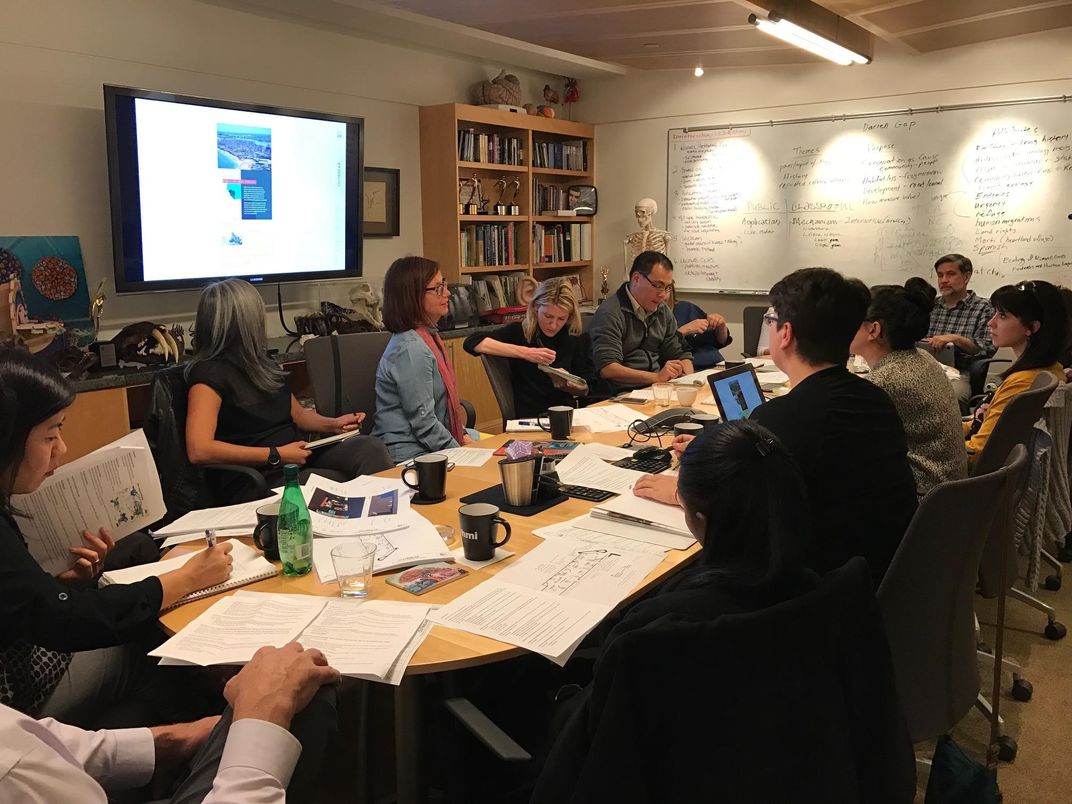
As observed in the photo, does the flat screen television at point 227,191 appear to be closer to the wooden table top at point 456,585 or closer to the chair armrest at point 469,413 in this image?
the chair armrest at point 469,413

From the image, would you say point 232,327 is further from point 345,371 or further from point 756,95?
point 756,95

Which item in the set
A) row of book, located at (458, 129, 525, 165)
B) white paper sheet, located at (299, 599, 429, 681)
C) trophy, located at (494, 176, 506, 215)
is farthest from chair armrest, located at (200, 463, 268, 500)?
trophy, located at (494, 176, 506, 215)

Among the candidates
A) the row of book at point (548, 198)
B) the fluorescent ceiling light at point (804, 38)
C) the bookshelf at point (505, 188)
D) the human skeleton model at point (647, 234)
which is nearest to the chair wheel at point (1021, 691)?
the fluorescent ceiling light at point (804, 38)

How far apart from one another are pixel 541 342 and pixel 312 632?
2.39m

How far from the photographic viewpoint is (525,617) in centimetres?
148

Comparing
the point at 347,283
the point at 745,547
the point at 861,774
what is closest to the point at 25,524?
the point at 745,547

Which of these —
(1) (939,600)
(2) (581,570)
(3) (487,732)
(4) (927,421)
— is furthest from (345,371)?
(1) (939,600)

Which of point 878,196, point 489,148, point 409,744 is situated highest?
point 489,148

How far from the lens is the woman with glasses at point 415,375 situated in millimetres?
2920

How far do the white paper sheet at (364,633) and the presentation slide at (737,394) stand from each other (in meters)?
1.44

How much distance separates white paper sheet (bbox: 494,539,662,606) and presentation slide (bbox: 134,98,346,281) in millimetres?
2966

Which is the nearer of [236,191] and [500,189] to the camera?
[236,191]

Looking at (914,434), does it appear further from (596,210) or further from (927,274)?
(596,210)

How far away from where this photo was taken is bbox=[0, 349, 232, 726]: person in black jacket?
140 centimetres
